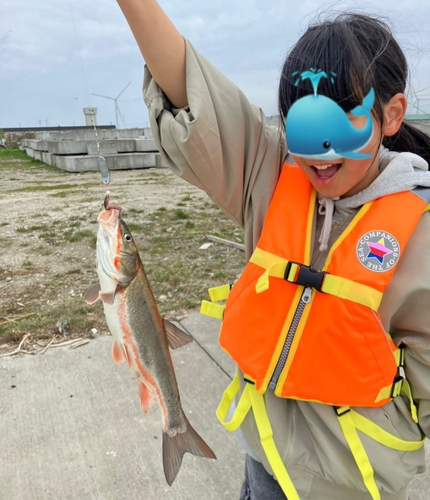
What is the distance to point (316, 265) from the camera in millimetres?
1508

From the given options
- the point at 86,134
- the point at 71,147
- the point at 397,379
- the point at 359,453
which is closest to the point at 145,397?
the point at 359,453

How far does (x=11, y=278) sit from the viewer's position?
5.32m

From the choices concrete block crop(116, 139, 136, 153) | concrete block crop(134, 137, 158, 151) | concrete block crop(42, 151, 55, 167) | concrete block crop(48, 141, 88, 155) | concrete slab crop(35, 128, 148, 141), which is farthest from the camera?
concrete slab crop(35, 128, 148, 141)

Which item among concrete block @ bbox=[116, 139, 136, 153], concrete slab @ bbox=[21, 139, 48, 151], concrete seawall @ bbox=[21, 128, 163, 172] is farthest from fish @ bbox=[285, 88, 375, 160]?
concrete slab @ bbox=[21, 139, 48, 151]

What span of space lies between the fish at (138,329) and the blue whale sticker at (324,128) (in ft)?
2.53

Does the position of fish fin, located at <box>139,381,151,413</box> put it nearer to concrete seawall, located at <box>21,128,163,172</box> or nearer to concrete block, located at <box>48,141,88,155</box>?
concrete seawall, located at <box>21,128,163,172</box>

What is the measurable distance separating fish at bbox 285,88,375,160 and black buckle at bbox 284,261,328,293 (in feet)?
1.18

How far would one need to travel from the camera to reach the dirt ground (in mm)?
4129

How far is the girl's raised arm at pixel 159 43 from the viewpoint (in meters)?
1.35

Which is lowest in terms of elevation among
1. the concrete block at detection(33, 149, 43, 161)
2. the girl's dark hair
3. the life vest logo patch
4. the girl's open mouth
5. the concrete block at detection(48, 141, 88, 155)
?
the concrete block at detection(33, 149, 43, 161)

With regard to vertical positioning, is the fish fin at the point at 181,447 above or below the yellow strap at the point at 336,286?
below

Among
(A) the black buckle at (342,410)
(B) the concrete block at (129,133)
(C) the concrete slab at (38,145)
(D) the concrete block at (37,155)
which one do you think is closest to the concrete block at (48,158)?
(C) the concrete slab at (38,145)

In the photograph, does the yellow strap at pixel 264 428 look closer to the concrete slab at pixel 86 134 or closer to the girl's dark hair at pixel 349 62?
the girl's dark hair at pixel 349 62

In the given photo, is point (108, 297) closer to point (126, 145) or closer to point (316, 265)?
point (316, 265)
